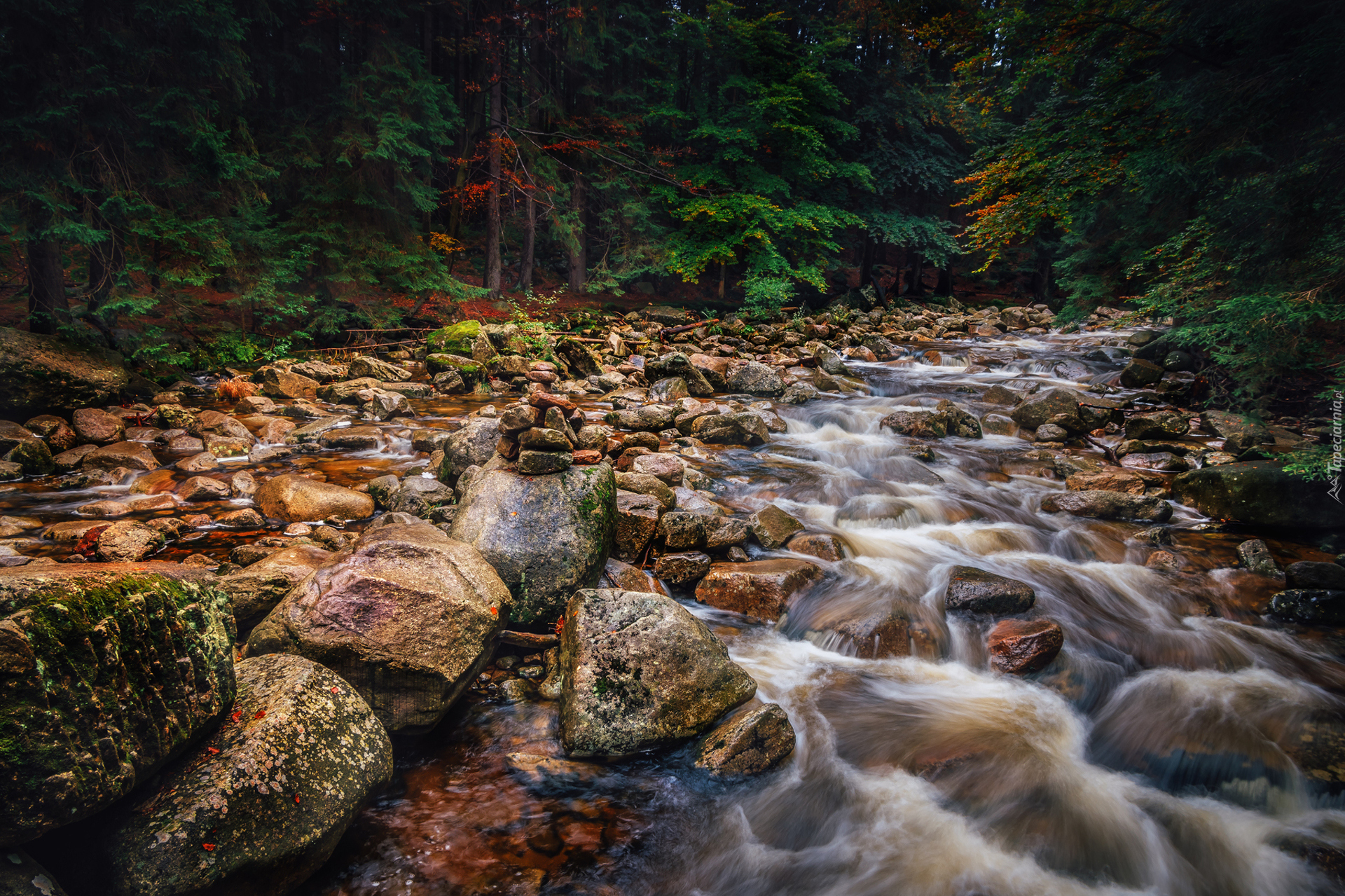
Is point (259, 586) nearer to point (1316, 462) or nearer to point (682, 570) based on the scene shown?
point (682, 570)

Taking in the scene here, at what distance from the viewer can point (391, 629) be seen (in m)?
3.30

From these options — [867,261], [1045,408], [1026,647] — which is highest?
[867,261]

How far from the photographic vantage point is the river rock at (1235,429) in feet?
24.5

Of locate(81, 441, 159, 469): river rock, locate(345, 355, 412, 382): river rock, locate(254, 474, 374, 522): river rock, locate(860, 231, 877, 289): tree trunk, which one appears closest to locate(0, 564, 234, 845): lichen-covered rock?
locate(254, 474, 374, 522): river rock

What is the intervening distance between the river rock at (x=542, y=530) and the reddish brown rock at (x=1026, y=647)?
125 inches

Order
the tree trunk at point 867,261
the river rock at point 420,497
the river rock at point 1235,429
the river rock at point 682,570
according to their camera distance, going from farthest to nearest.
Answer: the tree trunk at point 867,261 → the river rock at point 1235,429 → the river rock at point 420,497 → the river rock at point 682,570

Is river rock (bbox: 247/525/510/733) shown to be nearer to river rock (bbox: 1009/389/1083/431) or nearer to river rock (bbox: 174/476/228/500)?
river rock (bbox: 174/476/228/500)

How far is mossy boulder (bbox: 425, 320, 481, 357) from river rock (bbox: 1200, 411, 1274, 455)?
13.9 metres

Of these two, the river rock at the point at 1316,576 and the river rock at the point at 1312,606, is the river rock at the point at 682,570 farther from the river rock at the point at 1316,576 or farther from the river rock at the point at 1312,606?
the river rock at the point at 1316,576

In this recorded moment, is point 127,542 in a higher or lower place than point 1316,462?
lower

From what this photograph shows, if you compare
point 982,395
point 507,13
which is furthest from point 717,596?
point 507,13

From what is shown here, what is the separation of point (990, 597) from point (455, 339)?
13.0 metres

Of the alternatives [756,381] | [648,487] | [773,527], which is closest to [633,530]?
[648,487]

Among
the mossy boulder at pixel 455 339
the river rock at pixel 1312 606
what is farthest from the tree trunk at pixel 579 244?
the river rock at pixel 1312 606
